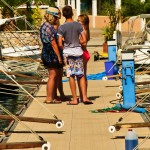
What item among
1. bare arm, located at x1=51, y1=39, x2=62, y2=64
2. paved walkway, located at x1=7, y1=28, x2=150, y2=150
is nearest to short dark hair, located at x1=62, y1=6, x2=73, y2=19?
bare arm, located at x1=51, y1=39, x2=62, y2=64

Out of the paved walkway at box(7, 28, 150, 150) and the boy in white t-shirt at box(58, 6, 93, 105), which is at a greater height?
the boy in white t-shirt at box(58, 6, 93, 105)

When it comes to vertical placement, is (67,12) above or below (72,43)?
above

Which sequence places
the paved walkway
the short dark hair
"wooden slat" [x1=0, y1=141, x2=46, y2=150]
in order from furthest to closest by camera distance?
the short dark hair < the paved walkway < "wooden slat" [x1=0, y1=141, x2=46, y2=150]

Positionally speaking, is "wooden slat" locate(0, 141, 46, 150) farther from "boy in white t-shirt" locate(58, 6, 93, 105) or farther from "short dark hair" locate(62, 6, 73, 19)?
"short dark hair" locate(62, 6, 73, 19)

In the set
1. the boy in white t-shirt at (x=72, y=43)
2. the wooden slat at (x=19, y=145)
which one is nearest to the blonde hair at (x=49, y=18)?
the boy in white t-shirt at (x=72, y=43)

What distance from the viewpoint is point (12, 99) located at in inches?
710

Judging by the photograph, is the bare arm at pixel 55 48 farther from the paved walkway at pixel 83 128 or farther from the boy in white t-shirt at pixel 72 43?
the paved walkway at pixel 83 128

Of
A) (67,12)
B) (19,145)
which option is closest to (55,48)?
(67,12)

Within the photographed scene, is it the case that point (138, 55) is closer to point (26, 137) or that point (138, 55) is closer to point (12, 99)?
point (12, 99)

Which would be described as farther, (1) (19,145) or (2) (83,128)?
(2) (83,128)

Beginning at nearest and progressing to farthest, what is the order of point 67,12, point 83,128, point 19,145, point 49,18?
point 19,145 < point 83,128 < point 67,12 < point 49,18

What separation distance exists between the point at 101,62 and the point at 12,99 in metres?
9.13

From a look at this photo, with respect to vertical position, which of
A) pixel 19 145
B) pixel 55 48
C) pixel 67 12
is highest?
pixel 67 12

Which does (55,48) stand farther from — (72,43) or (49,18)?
(49,18)
